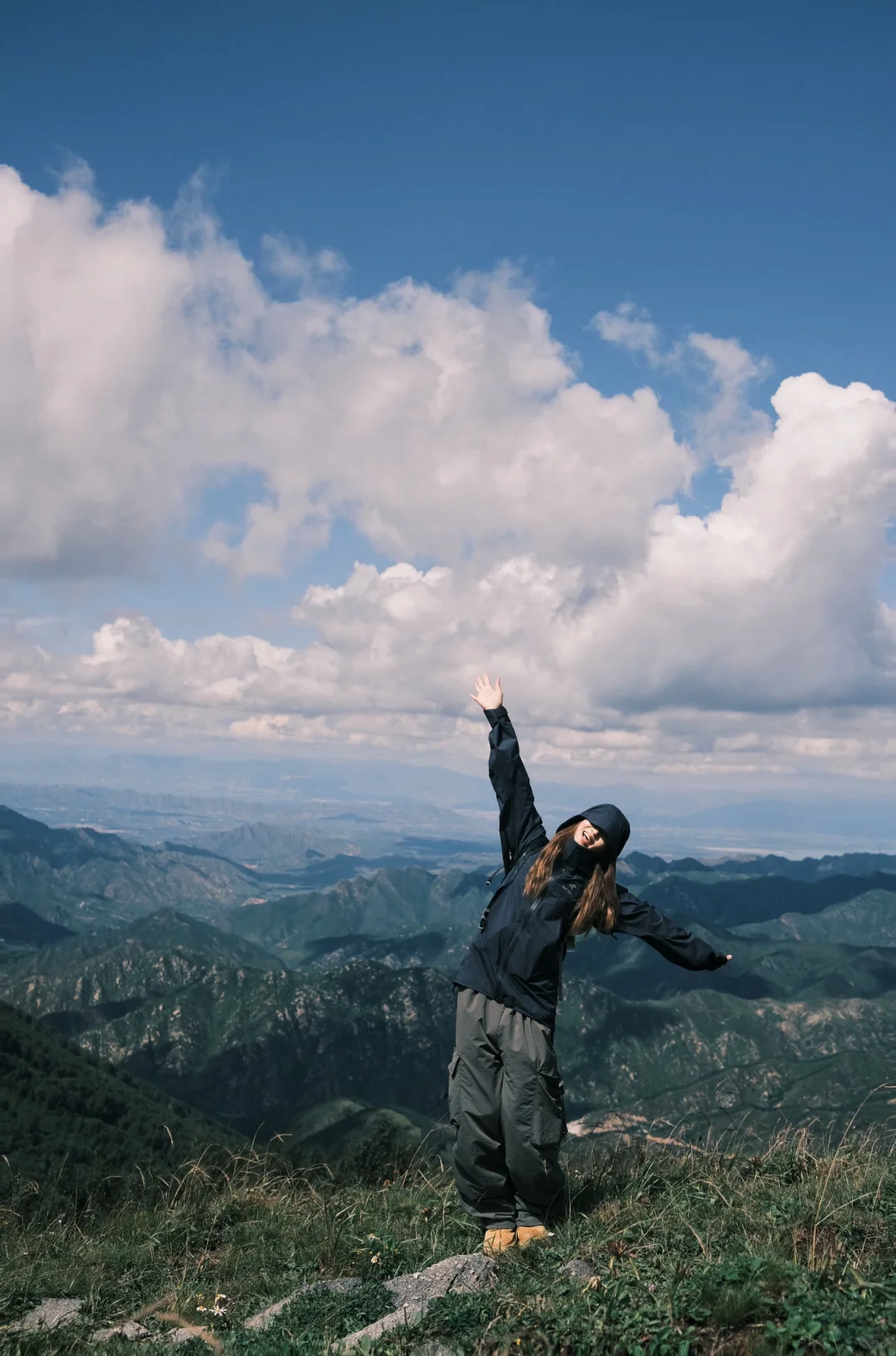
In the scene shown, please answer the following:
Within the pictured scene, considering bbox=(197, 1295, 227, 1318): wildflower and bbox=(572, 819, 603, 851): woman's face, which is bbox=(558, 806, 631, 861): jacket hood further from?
bbox=(197, 1295, 227, 1318): wildflower

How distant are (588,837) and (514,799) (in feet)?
3.24

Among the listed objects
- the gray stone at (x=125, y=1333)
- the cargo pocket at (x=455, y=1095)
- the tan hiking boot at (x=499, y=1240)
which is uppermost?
the cargo pocket at (x=455, y=1095)

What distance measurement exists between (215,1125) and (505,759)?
161 meters

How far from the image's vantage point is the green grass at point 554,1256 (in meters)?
4.30

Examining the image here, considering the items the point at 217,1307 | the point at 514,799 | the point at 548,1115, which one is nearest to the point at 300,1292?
the point at 217,1307

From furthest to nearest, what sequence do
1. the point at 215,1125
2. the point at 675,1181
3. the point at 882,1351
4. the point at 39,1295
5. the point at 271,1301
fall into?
1. the point at 215,1125
2. the point at 675,1181
3. the point at 39,1295
4. the point at 271,1301
5. the point at 882,1351

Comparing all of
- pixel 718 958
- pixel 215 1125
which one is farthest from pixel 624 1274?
pixel 215 1125

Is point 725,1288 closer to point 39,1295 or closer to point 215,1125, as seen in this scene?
point 39,1295

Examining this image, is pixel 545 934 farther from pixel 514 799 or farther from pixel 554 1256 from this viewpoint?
pixel 554 1256

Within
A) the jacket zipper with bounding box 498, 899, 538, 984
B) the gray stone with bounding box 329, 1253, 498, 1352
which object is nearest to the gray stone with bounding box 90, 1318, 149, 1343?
the gray stone with bounding box 329, 1253, 498, 1352

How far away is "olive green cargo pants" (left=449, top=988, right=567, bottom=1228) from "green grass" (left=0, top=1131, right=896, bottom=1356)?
1.23ft

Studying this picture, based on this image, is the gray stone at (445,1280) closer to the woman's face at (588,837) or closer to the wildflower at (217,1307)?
the wildflower at (217,1307)

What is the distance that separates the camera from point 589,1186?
25.8 feet

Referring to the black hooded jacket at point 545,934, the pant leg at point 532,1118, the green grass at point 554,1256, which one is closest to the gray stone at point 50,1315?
the green grass at point 554,1256
